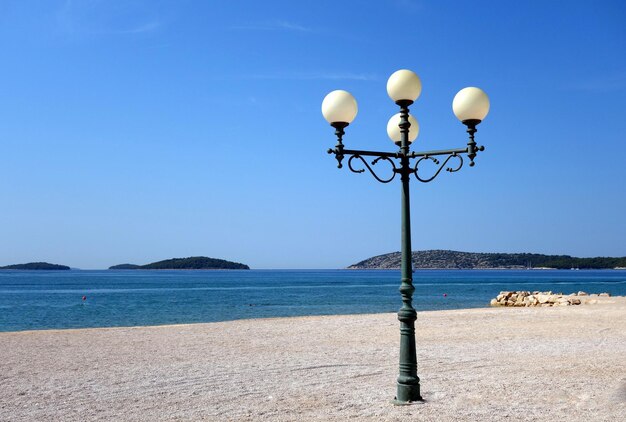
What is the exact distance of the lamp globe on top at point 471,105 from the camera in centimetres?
809

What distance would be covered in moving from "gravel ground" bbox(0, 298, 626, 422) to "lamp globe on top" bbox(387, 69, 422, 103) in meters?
3.92

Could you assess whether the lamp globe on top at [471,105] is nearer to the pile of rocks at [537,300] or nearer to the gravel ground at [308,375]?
the gravel ground at [308,375]

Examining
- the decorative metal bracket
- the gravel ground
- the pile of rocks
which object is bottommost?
the gravel ground

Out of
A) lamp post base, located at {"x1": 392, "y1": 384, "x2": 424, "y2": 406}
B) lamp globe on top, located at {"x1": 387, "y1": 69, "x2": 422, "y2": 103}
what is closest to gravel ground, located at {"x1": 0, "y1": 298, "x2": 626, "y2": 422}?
lamp post base, located at {"x1": 392, "y1": 384, "x2": 424, "y2": 406}

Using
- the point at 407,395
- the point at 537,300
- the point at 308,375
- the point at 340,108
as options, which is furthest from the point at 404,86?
the point at 537,300

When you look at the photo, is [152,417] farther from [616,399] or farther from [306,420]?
[616,399]

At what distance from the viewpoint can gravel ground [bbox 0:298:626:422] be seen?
313 inches

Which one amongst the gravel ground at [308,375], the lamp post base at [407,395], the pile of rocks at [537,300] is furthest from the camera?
the pile of rocks at [537,300]

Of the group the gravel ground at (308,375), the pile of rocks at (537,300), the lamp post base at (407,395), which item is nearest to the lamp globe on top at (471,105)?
the lamp post base at (407,395)

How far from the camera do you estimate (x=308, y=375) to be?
10602mm

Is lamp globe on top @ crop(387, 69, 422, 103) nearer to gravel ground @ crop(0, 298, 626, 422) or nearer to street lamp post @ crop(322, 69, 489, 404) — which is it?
street lamp post @ crop(322, 69, 489, 404)

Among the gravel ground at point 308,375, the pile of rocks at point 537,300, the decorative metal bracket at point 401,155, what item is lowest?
the gravel ground at point 308,375

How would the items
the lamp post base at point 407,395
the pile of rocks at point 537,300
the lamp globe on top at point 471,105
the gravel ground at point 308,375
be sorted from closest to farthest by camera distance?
the gravel ground at point 308,375
the lamp globe on top at point 471,105
the lamp post base at point 407,395
the pile of rocks at point 537,300

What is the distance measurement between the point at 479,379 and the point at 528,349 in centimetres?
434
